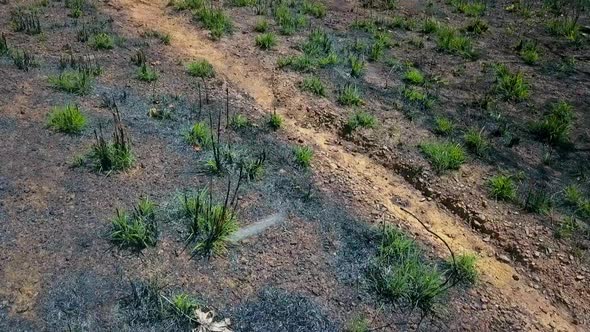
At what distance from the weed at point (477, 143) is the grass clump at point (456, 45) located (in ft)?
9.67

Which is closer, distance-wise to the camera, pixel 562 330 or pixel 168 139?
pixel 562 330

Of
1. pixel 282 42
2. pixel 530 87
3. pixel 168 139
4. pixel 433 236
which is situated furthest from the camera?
pixel 282 42

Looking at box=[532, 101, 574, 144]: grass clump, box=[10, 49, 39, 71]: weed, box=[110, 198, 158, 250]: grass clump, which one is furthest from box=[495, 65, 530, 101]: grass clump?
box=[10, 49, 39, 71]: weed

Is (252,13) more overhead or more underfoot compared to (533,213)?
more overhead

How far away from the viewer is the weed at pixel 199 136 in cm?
679

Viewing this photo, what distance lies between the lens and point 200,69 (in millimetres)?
8516

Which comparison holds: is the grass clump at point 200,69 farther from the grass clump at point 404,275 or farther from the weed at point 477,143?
the grass clump at point 404,275

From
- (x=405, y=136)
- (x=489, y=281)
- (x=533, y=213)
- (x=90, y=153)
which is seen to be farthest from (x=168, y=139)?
(x=533, y=213)

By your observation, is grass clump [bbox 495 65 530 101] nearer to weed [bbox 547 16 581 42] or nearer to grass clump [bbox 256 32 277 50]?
weed [bbox 547 16 581 42]

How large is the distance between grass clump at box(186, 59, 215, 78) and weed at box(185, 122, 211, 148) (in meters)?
1.86

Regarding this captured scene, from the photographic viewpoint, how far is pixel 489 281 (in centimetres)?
542

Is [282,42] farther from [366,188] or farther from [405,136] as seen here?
[366,188]

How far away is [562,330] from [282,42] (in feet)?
22.9

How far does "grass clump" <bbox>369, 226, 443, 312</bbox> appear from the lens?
496 cm
